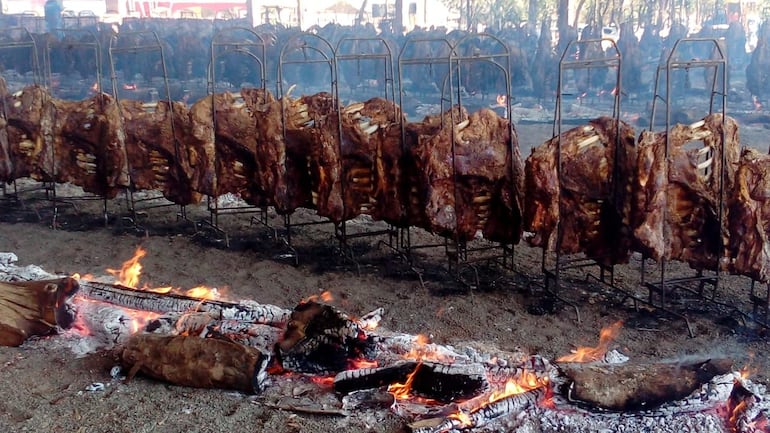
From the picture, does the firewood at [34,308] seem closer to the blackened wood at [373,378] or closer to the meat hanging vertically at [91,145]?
the blackened wood at [373,378]

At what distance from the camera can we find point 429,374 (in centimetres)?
562

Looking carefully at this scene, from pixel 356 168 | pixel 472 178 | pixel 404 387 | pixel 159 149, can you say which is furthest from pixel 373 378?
pixel 159 149

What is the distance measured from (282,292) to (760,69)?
16818mm

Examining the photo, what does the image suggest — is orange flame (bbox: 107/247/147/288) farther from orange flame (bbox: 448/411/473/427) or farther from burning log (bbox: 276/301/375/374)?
orange flame (bbox: 448/411/473/427)

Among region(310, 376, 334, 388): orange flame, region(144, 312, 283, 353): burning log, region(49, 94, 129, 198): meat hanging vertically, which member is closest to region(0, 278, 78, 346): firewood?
region(144, 312, 283, 353): burning log

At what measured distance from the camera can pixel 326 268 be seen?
29.9 feet

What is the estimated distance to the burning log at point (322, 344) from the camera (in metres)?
6.07

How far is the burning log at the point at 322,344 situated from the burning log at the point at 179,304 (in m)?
0.64

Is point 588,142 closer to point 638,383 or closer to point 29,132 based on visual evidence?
point 638,383

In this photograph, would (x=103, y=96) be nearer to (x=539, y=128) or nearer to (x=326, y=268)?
(x=326, y=268)

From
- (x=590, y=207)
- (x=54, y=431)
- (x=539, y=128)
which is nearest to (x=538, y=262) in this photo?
(x=590, y=207)

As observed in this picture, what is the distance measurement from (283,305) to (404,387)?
2614 millimetres

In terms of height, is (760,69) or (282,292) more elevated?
(760,69)

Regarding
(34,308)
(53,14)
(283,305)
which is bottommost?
(283,305)
